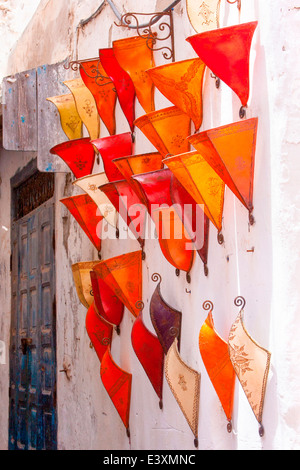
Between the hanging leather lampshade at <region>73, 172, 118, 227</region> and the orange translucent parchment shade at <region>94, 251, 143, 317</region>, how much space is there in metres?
0.42

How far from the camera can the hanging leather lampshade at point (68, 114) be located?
4.69 meters

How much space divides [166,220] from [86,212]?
4.01ft

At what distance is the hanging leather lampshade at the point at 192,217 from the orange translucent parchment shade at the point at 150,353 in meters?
0.59

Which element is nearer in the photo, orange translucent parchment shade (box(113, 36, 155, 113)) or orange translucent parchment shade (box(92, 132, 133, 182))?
orange translucent parchment shade (box(113, 36, 155, 113))

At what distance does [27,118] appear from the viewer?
196 inches

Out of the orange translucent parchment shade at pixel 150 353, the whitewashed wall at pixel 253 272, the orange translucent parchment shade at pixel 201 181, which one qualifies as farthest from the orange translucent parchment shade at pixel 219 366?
the orange translucent parchment shade at pixel 150 353

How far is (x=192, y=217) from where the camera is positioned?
3074mm

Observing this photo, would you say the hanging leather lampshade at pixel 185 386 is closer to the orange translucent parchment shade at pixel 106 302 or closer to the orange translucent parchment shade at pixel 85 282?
the orange translucent parchment shade at pixel 106 302

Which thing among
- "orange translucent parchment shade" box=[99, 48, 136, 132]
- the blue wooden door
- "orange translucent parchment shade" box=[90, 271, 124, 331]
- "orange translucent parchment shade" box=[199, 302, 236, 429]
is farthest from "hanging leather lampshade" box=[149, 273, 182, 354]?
the blue wooden door

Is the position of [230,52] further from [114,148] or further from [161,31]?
[114,148]

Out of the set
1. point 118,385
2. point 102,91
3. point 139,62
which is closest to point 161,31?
point 139,62

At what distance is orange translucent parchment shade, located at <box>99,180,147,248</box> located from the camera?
3641mm

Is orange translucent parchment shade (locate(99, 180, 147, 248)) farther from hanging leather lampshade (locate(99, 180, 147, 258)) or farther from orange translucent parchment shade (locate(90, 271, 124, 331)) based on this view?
orange translucent parchment shade (locate(90, 271, 124, 331))
